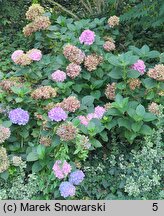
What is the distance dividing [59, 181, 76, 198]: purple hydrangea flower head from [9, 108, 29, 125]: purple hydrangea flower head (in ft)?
1.81

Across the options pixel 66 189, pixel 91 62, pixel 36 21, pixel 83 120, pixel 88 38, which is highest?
pixel 36 21

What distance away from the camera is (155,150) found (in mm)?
2898

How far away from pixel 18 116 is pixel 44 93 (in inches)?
10.2

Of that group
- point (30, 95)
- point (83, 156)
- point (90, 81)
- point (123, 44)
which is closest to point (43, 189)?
point (83, 156)

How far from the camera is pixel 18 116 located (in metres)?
2.98

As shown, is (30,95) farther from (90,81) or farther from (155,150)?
(155,150)

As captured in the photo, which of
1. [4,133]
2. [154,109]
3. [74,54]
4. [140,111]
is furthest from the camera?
[74,54]

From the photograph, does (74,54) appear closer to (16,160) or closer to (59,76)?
(59,76)

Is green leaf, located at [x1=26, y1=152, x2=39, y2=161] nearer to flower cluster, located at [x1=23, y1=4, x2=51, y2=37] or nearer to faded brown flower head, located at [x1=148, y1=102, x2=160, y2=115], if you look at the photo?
faded brown flower head, located at [x1=148, y1=102, x2=160, y2=115]

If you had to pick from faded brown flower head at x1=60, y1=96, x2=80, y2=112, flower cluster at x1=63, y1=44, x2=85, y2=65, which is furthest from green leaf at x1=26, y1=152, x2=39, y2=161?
flower cluster at x1=63, y1=44, x2=85, y2=65

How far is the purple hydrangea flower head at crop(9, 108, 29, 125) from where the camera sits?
2.98 meters

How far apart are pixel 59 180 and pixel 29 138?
502 mm

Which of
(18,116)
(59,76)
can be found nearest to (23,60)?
(59,76)

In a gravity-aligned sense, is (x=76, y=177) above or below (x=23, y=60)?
below
